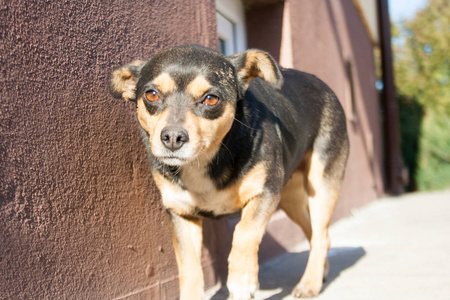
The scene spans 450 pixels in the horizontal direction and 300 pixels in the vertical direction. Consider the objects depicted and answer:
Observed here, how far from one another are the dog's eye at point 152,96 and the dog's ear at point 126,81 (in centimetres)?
25

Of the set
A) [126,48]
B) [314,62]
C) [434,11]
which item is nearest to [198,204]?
[126,48]

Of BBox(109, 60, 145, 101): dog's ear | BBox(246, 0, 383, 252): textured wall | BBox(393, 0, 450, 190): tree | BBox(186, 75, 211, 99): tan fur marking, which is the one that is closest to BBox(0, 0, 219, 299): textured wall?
BBox(109, 60, 145, 101): dog's ear

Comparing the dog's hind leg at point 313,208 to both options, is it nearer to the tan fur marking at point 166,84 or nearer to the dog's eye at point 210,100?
the dog's eye at point 210,100

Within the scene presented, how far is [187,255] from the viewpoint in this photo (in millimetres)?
3395

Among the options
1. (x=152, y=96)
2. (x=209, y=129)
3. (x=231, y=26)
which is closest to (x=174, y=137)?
(x=209, y=129)

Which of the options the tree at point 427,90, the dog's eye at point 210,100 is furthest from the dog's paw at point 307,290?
the tree at point 427,90

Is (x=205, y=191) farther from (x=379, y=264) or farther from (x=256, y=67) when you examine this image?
(x=379, y=264)

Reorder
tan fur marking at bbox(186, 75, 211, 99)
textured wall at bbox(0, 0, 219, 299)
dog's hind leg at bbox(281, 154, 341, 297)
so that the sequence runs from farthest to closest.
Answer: dog's hind leg at bbox(281, 154, 341, 297), tan fur marking at bbox(186, 75, 211, 99), textured wall at bbox(0, 0, 219, 299)

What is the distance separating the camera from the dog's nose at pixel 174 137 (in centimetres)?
283

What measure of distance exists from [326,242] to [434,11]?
80.2 ft

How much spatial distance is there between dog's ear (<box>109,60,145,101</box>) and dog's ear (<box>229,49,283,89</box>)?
61cm

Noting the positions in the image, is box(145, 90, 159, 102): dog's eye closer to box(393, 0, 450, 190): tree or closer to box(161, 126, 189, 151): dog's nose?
box(161, 126, 189, 151): dog's nose

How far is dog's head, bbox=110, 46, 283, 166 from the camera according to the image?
2.92 metres

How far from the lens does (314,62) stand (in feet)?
24.1
